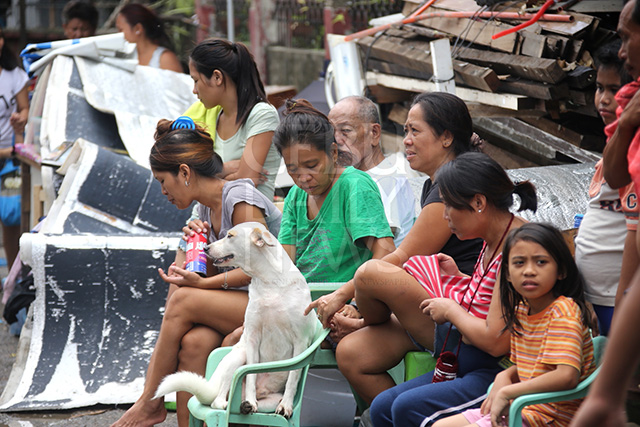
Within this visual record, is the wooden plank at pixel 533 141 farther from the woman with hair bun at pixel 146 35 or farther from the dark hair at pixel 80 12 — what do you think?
the dark hair at pixel 80 12

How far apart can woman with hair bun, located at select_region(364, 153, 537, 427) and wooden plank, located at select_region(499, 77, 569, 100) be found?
200 centimetres

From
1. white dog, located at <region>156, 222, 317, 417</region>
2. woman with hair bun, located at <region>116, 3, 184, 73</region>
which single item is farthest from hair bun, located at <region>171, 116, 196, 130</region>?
woman with hair bun, located at <region>116, 3, 184, 73</region>

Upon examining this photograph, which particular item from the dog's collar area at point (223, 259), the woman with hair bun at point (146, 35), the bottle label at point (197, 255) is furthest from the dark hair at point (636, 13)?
the woman with hair bun at point (146, 35)

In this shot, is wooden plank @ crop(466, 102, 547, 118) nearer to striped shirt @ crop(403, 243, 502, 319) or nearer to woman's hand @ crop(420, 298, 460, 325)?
striped shirt @ crop(403, 243, 502, 319)

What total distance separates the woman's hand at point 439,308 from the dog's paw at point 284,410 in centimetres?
66

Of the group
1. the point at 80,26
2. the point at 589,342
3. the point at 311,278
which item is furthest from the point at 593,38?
the point at 80,26

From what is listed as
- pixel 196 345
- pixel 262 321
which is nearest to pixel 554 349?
pixel 262 321

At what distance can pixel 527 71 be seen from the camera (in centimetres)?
474

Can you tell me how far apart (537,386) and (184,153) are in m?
A: 1.94

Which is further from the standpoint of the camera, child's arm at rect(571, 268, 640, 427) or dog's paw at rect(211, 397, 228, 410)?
dog's paw at rect(211, 397, 228, 410)

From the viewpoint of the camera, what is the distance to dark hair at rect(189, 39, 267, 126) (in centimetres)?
405

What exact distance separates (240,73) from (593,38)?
2154 millimetres

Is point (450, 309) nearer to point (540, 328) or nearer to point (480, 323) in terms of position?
point (480, 323)

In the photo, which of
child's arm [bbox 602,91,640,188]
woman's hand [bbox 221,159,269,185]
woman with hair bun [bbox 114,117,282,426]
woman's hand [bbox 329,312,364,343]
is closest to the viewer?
child's arm [bbox 602,91,640,188]
